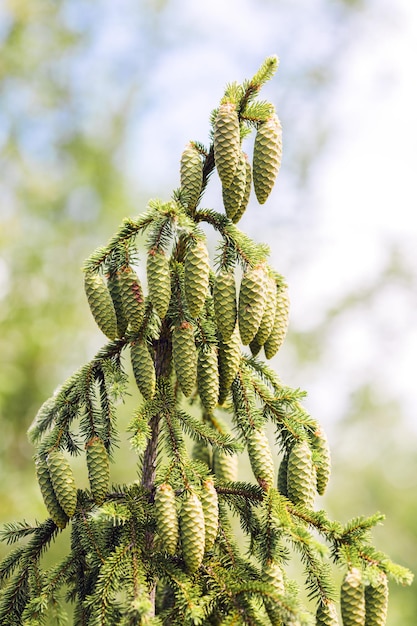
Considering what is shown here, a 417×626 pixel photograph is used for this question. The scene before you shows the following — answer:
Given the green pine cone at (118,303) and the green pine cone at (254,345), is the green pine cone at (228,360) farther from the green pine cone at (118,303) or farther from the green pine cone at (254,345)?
the green pine cone at (118,303)

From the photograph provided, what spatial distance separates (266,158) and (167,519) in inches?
24.9

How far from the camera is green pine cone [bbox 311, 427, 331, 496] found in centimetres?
139

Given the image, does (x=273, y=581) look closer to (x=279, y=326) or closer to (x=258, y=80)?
(x=279, y=326)

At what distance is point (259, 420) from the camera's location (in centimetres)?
138

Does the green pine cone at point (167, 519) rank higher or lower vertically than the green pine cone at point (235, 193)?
lower

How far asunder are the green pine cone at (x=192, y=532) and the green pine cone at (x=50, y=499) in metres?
0.26

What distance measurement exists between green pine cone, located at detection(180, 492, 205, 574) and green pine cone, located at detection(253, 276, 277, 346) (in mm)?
312

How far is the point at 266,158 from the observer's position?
131 centimetres

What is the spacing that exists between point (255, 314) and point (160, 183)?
10672 mm

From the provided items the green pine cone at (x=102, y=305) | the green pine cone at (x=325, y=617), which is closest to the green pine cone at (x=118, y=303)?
the green pine cone at (x=102, y=305)

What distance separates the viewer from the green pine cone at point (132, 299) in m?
1.31

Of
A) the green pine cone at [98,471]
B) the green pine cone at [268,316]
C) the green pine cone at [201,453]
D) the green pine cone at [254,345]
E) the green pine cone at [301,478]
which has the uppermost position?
the green pine cone at [268,316]

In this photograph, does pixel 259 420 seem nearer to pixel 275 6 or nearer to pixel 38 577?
pixel 38 577

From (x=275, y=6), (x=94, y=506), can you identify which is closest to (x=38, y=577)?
(x=94, y=506)
